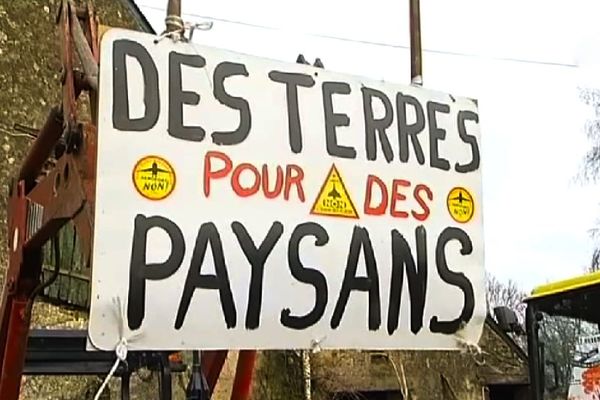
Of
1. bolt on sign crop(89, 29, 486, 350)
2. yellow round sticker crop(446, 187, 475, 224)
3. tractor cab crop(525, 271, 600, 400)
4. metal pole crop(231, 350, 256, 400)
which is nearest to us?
bolt on sign crop(89, 29, 486, 350)

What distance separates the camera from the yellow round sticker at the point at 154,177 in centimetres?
248

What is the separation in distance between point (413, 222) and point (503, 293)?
3365 cm

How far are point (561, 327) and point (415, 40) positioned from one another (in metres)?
2.86

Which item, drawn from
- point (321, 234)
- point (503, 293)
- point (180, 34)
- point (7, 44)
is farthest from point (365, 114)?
point (503, 293)

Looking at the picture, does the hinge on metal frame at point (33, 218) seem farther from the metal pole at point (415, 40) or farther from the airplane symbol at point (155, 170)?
the metal pole at point (415, 40)

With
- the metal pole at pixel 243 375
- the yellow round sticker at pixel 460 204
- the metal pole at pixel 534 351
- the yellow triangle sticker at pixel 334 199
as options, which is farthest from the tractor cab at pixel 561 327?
the yellow triangle sticker at pixel 334 199

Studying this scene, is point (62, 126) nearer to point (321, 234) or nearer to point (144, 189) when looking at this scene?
point (144, 189)

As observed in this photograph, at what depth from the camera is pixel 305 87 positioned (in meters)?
2.83

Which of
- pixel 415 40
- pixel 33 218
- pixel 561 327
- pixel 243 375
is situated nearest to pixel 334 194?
pixel 33 218

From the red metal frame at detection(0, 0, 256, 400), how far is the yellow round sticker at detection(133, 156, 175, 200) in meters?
0.13

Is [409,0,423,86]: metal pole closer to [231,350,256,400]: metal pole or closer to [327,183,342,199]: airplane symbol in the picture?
[231,350,256,400]: metal pole

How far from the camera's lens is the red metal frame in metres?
2.63

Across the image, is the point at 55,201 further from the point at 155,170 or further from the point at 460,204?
the point at 460,204

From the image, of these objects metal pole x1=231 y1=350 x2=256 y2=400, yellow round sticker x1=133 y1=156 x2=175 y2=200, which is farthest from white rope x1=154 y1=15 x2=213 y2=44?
metal pole x1=231 y1=350 x2=256 y2=400
